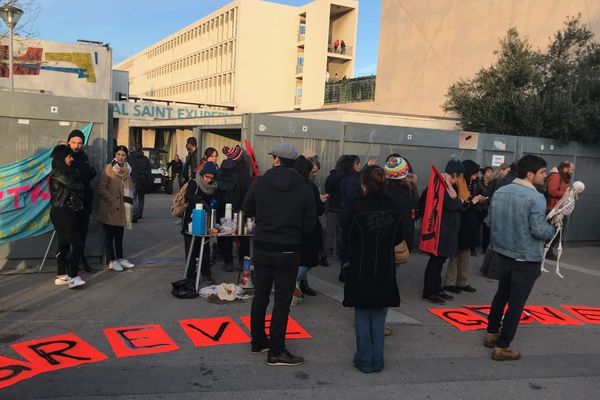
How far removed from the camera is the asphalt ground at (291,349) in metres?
3.91

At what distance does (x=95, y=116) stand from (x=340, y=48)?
46.5 m

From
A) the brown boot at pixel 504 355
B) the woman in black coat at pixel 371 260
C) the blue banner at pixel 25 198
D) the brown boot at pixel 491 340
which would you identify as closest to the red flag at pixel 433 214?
the brown boot at pixel 491 340

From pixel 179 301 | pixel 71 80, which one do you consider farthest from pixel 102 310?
pixel 71 80

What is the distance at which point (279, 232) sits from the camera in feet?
14.0

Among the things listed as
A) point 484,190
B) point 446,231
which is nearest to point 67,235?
point 446,231

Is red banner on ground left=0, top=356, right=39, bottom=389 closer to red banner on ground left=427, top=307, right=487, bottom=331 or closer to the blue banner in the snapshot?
the blue banner

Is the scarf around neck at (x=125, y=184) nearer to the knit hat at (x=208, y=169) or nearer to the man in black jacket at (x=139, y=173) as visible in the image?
the knit hat at (x=208, y=169)

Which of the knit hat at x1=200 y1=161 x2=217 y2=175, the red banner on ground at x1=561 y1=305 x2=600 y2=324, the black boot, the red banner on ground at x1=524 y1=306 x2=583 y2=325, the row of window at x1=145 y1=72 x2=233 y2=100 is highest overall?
the row of window at x1=145 y1=72 x2=233 y2=100

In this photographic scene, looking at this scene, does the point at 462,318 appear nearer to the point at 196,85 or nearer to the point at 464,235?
the point at 464,235

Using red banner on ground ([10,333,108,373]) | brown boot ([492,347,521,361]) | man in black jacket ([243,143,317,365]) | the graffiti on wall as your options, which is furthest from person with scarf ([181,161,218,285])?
the graffiti on wall

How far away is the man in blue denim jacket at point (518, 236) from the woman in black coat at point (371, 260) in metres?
1.17

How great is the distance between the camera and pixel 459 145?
10641 mm

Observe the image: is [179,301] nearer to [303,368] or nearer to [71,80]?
[303,368]

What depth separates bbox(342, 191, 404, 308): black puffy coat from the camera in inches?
164
